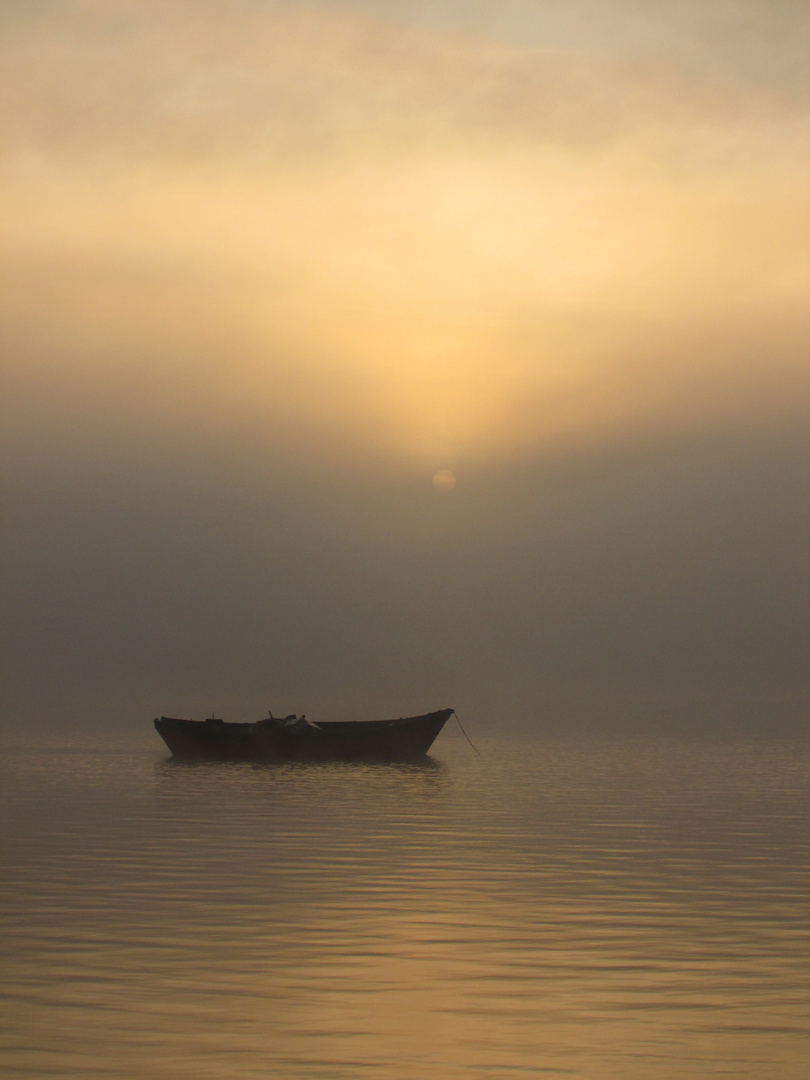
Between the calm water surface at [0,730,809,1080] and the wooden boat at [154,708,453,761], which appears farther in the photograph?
the wooden boat at [154,708,453,761]

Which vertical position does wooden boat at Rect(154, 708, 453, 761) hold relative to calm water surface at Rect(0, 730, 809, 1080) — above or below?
above

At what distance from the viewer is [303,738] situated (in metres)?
75.4

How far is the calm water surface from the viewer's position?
14297 mm

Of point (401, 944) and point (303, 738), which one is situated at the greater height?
point (303, 738)

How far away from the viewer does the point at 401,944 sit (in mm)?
20094

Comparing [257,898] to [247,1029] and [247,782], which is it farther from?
[247,782]

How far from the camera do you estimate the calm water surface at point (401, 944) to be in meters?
14.3

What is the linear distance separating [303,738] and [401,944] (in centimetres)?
5595

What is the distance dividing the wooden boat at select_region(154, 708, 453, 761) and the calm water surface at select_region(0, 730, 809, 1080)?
28300 millimetres

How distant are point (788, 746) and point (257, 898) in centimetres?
9311

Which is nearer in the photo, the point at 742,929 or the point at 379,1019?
the point at 379,1019

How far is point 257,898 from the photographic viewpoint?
24.9 meters

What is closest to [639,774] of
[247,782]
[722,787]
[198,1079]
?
[722,787]

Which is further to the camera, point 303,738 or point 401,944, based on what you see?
point 303,738
